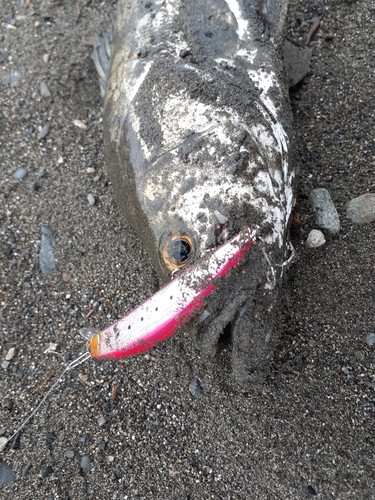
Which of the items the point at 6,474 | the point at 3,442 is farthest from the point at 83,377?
the point at 6,474

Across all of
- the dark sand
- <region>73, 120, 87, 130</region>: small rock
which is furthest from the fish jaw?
<region>73, 120, 87, 130</region>: small rock

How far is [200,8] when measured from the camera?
118 inches

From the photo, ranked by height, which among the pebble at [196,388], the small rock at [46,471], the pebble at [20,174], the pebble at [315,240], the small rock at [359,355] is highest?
the pebble at [20,174]

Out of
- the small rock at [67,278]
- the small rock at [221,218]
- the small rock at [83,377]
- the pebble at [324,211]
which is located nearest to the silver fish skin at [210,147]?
the small rock at [221,218]

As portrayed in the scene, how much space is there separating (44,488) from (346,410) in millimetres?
2004

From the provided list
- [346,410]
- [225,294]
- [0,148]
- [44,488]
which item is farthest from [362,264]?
[0,148]

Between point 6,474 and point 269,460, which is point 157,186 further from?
point 6,474

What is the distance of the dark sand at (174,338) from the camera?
2938 millimetres

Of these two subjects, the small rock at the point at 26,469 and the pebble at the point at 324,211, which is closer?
the small rock at the point at 26,469

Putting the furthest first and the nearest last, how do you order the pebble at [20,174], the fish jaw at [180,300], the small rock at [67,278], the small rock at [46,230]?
the pebble at [20,174]
the small rock at [46,230]
the small rock at [67,278]
the fish jaw at [180,300]

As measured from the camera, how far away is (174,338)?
319 centimetres

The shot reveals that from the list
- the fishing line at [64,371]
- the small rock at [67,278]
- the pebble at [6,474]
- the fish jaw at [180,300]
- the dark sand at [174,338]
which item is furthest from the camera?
the small rock at [67,278]

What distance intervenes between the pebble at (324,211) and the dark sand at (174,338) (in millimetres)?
71

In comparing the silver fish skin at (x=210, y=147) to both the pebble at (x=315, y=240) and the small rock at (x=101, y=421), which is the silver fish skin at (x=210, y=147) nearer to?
the pebble at (x=315, y=240)
